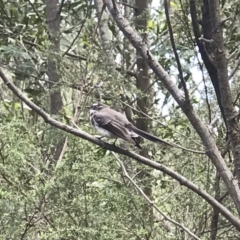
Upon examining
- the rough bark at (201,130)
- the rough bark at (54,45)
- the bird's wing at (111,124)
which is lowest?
the rough bark at (201,130)

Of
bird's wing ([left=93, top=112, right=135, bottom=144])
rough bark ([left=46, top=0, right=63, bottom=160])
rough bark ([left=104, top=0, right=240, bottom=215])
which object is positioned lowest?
rough bark ([left=104, top=0, right=240, bottom=215])

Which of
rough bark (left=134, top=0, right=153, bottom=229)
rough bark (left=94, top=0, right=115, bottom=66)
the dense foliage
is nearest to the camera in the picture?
the dense foliage

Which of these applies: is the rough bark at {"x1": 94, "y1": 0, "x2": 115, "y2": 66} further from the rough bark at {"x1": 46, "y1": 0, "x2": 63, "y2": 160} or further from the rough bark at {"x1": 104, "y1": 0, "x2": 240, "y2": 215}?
the rough bark at {"x1": 104, "y1": 0, "x2": 240, "y2": 215}

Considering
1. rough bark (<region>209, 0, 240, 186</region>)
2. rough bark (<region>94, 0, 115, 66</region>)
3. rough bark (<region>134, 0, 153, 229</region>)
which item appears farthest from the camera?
rough bark (<region>134, 0, 153, 229</region>)

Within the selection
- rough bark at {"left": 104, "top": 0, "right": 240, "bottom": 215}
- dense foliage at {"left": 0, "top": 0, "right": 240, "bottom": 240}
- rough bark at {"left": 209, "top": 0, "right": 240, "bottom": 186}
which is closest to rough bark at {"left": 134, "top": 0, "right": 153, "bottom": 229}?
dense foliage at {"left": 0, "top": 0, "right": 240, "bottom": 240}

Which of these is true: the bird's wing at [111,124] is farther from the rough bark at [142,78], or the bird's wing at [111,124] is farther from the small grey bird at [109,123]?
the rough bark at [142,78]

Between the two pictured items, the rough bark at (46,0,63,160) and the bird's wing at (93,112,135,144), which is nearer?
the bird's wing at (93,112,135,144)

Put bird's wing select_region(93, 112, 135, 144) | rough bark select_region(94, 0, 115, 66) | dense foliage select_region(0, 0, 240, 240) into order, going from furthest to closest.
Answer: rough bark select_region(94, 0, 115, 66) → bird's wing select_region(93, 112, 135, 144) → dense foliage select_region(0, 0, 240, 240)

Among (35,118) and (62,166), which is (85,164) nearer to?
(62,166)

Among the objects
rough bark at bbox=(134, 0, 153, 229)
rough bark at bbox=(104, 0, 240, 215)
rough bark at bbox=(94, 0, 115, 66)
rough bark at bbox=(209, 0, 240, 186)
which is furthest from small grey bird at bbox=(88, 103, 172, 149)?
rough bark at bbox=(209, 0, 240, 186)

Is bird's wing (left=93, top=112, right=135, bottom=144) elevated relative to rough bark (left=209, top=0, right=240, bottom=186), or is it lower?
elevated

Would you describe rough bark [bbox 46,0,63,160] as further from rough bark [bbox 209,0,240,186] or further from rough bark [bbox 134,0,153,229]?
rough bark [bbox 209,0,240,186]

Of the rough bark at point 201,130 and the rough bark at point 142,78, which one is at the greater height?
the rough bark at point 142,78

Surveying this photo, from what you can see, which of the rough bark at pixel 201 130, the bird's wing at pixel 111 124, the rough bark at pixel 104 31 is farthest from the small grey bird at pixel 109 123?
the rough bark at pixel 201 130
